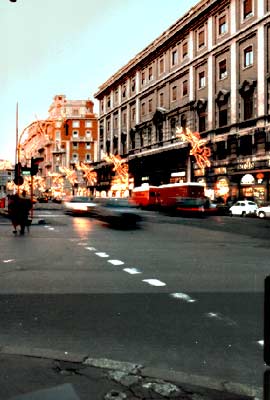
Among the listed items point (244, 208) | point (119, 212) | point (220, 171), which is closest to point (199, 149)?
point (220, 171)

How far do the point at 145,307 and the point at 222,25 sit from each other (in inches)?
1824

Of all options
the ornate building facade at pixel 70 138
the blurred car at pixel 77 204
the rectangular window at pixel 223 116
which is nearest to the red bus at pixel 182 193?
the rectangular window at pixel 223 116

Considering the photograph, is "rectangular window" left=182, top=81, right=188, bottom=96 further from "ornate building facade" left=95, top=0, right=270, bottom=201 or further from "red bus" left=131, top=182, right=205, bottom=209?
"red bus" left=131, top=182, right=205, bottom=209

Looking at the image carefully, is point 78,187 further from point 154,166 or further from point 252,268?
point 252,268

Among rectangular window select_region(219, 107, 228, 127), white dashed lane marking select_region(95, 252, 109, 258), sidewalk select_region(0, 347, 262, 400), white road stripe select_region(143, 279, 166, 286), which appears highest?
rectangular window select_region(219, 107, 228, 127)

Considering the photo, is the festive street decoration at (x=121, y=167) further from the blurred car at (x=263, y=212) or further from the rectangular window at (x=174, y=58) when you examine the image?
the blurred car at (x=263, y=212)

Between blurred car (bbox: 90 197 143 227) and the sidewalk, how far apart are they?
807 inches

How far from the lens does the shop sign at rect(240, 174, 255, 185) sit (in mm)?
42781

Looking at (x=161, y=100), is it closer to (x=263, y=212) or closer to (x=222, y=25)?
(x=222, y=25)

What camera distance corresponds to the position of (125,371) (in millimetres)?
4359

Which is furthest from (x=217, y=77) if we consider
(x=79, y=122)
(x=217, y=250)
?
(x=79, y=122)

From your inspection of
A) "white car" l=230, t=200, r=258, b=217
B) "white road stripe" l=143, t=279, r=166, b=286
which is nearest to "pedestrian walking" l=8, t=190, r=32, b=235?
"white road stripe" l=143, t=279, r=166, b=286

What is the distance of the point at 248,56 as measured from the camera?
4484 cm

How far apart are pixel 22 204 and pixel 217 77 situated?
33956 mm
